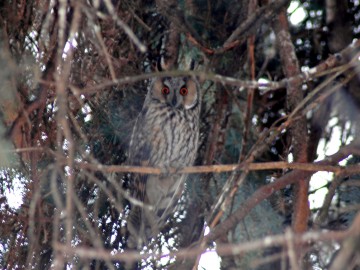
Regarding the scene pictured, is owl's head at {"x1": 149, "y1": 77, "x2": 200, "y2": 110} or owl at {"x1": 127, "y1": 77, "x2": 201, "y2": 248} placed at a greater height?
owl's head at {"x1": 149, "y1": 77, "x2": 200, "y2": 110}

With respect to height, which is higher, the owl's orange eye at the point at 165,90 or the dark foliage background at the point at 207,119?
the owl's orange eye at the point at 165,90

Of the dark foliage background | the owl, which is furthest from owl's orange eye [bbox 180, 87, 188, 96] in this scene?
the dark foliage background

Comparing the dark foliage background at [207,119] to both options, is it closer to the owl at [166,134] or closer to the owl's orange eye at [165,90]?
the owl at [166,134]

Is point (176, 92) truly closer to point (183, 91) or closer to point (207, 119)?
point (183, 91)

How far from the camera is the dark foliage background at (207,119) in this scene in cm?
235

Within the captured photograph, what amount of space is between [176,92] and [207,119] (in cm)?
20

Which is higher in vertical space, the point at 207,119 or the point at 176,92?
the point at 176,92

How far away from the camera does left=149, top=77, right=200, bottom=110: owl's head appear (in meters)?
3.15

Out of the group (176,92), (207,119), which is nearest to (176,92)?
(176,92)

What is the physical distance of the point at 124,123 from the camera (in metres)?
3.04

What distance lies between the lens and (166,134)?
321 cm

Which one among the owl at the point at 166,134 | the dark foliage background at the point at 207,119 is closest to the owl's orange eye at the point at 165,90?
the owl at the point at 166,134

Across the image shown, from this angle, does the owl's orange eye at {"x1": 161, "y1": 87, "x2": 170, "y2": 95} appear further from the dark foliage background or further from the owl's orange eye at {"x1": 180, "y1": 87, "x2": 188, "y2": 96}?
the dark foliage background

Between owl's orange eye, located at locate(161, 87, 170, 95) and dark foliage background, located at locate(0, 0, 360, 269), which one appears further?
owl's orange eye, located at locate(161, 87, 170, 95)
